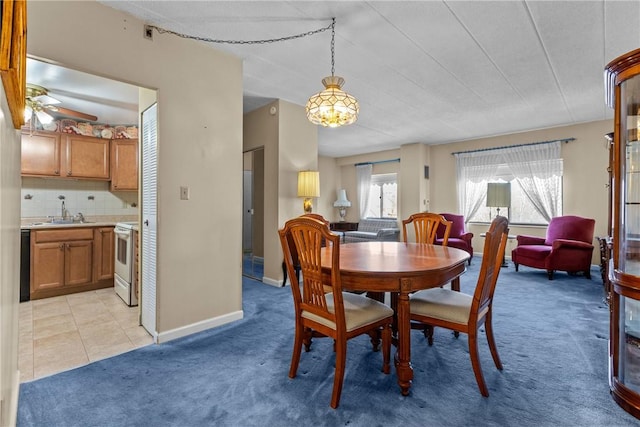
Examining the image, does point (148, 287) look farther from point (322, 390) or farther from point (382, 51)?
point (382, 51)

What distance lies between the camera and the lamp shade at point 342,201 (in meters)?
8.08

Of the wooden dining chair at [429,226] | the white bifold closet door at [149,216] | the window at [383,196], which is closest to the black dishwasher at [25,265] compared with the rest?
the white bifold closet door at [149,216]

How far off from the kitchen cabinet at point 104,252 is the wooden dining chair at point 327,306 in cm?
322

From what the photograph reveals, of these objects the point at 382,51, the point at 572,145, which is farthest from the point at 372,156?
the point at 382,51

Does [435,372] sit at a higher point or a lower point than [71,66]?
lower

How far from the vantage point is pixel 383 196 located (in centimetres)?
796

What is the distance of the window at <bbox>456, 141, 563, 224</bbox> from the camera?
5.39 metres

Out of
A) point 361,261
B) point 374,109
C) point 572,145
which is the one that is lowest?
point 361,261

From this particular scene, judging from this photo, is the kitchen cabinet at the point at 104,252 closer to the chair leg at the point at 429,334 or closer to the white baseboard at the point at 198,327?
the white baseboard at the point at 198,327

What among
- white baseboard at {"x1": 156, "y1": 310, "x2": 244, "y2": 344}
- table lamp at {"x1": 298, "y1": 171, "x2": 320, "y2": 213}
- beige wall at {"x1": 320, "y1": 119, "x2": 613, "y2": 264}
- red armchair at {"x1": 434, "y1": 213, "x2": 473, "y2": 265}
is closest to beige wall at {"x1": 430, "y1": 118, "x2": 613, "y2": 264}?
beige wall at {"x1": 320, "y1": 119, "x2": 613, "y2": 264}

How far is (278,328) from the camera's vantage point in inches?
105

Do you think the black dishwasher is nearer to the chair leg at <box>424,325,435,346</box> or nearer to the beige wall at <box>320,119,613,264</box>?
the chair leg at <box>424,325,435,346</box>

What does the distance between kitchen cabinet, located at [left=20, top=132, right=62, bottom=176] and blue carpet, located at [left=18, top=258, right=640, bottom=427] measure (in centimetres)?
304

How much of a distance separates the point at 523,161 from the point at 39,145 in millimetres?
7410
